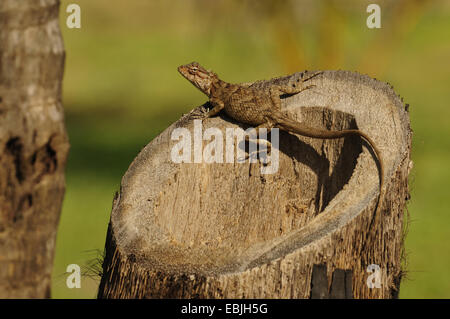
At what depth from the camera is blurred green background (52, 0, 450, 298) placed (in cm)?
1045

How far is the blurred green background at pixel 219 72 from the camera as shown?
10453 mm

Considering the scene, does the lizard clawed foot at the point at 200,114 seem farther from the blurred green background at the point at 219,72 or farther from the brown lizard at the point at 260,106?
the blurred green background at the point at 219,72

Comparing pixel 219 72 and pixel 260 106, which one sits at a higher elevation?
pixel 219 72

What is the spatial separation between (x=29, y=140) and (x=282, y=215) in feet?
7.65

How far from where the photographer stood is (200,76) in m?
6.94

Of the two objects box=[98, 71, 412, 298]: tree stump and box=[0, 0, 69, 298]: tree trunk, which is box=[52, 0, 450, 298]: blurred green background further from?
box=[0, 0, 69, 298]: tree trunk

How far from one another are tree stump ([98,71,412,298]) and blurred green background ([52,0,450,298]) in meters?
0.61

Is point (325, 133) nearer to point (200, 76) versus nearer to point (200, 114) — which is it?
point (200, 114)

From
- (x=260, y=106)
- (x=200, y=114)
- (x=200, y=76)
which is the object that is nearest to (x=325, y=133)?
(x=260, y=106)

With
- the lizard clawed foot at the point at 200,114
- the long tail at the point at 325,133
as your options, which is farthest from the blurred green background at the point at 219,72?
the lizard clawed foot at the point at 200,114

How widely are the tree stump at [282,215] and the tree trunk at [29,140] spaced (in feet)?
2.53

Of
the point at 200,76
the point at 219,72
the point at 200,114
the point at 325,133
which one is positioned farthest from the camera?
the point at 219,72

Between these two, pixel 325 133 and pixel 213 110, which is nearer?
pixel 325 133
